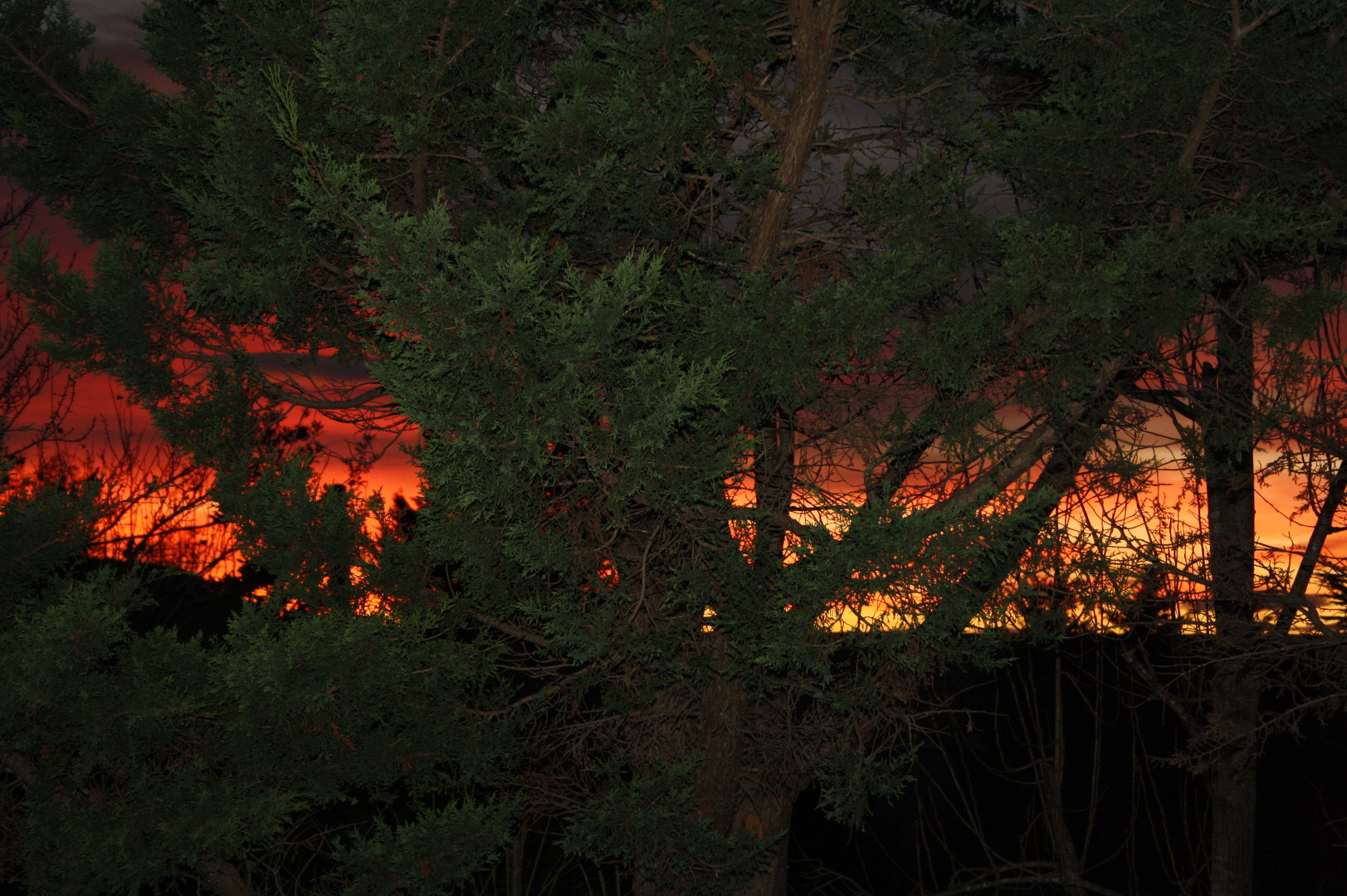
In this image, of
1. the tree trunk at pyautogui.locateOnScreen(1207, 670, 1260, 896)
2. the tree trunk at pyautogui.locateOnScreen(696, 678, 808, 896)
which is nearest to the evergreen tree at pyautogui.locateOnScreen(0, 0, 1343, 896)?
the tree trunk at pyautogui.locateOnScreen(696, 678, 808, 896)

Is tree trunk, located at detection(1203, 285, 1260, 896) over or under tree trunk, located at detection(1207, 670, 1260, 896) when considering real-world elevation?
over

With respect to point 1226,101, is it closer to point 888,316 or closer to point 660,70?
point 888,316

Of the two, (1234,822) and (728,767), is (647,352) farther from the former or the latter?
(1234,822)

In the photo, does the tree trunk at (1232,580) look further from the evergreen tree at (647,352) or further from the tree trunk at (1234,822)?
the evergreen tree at (647,352)

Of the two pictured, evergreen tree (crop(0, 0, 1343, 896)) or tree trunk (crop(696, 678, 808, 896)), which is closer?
evergreen tree (crop(0, 0, 1343, 896))

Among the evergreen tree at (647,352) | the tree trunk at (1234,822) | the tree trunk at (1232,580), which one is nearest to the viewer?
A: the evergreen tree at (647,352)

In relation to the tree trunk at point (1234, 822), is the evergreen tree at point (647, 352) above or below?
above

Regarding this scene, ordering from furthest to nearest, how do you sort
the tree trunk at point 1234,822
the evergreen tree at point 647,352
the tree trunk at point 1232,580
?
the tree trunk at point 1234,822
the tree trunk at point 1232,580
the evergreen tree at point 647,352

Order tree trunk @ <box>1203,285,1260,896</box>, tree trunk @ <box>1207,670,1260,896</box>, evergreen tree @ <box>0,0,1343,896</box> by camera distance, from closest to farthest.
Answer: evergreen tree @ <box>0,0,1343,896</box> → tree trunk @ <box>1203,285,1260,896</box> → tree trunk @ <box>1207,670,1260,896</box>

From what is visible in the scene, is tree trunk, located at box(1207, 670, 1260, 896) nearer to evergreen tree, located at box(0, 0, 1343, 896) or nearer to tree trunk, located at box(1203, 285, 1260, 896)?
tree trunk, located at box(1203, 285, 1260, 896)

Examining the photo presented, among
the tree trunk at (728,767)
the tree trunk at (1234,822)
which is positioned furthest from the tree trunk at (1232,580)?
the tree trunk at (728,767)

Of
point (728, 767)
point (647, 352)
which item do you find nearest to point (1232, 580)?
point (728, 767)

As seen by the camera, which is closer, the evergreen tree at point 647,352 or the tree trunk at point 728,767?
the evergreen tree at point 647,352

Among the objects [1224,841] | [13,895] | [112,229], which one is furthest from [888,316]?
[13,895]
